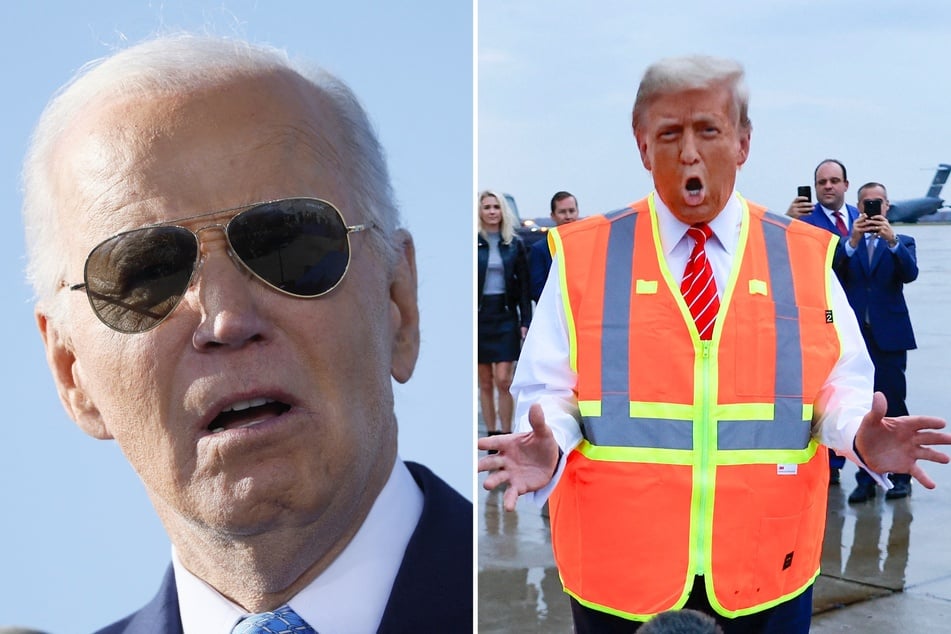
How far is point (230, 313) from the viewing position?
1.73 m

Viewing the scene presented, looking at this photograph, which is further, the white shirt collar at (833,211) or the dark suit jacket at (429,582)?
the white shirt collar at (833,211)

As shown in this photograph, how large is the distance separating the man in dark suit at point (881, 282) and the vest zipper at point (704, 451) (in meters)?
0.73

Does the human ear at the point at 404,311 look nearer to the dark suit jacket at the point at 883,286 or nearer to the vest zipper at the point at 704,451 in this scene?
the vest zipper at the point at 704,451

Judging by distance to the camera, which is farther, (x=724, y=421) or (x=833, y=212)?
(x=833, y=212)

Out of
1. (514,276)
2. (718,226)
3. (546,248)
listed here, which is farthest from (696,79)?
(514,276)

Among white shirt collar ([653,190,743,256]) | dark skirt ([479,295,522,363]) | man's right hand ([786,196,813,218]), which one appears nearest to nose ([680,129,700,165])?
white shirt collar ([653,190,743,256])

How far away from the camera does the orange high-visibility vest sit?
2391mm

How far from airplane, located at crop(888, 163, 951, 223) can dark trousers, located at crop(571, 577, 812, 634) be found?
1.11 m

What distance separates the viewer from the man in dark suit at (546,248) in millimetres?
2980

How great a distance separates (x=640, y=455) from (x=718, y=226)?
0.49 m

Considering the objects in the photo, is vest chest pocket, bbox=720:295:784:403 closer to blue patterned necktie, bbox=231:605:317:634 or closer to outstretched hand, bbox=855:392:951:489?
outstretched hand, bbox=855:392:951:489

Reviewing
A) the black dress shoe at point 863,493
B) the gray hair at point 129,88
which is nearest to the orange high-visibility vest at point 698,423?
the gray hair at point 129,88

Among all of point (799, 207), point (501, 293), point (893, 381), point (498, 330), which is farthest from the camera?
point (498, 330)

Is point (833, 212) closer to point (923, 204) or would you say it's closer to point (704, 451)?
point (923, 204)
